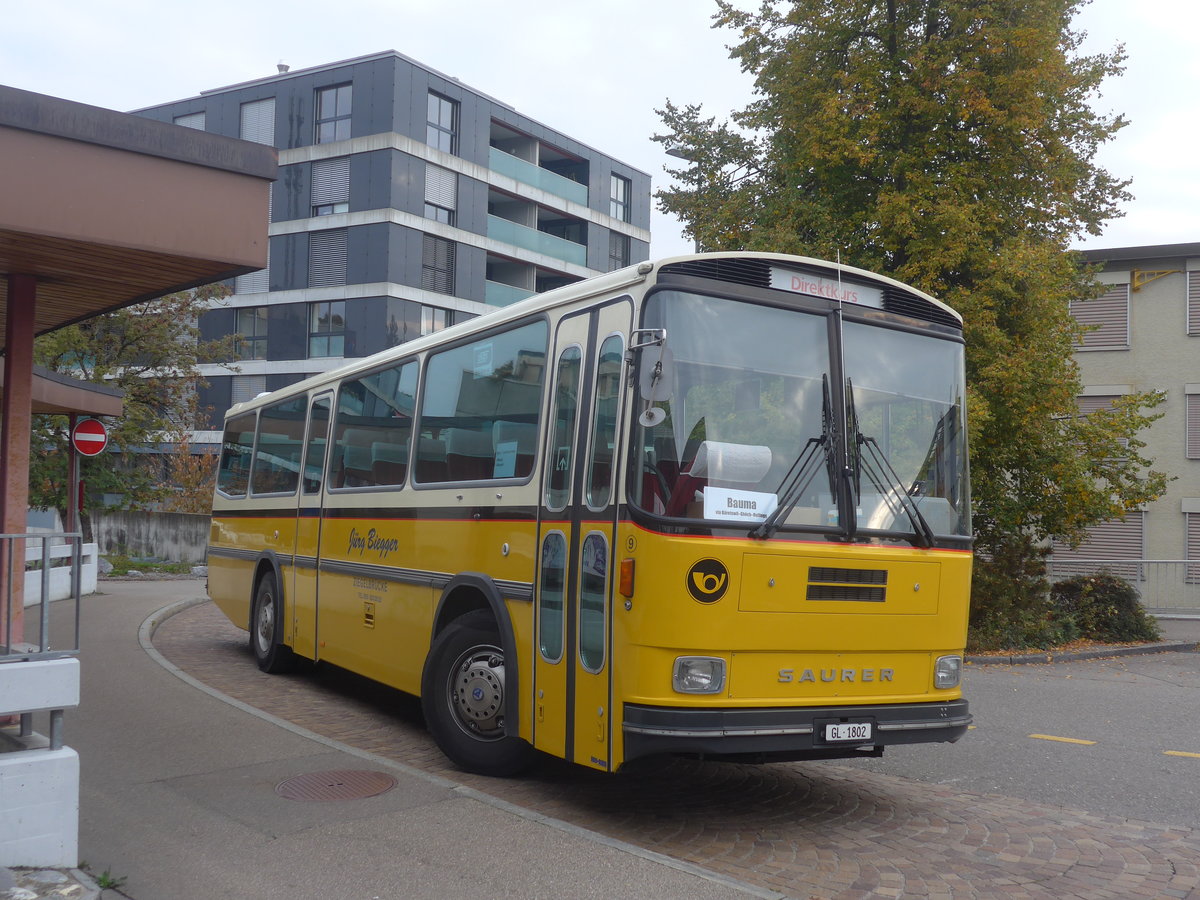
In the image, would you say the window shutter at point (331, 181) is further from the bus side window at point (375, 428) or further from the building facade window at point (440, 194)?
the bus side window at point (375, 428)

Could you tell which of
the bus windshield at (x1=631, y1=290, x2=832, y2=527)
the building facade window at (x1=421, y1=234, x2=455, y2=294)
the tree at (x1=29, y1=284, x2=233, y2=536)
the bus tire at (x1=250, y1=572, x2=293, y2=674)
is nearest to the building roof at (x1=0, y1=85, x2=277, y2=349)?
the bus windshield at (x1=631, y1=290, x2=832, y2=527)

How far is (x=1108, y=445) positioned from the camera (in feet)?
56.6

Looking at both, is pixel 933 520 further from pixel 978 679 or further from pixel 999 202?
pixel 999 202

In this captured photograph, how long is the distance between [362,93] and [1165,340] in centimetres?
2872

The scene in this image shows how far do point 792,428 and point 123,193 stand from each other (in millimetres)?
4202

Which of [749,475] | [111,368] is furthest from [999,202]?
[111,368]

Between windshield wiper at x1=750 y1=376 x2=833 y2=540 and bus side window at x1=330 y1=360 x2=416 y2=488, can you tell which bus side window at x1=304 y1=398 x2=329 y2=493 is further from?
windshield wiper at x1=750 y1=376 x2=833 y2=540

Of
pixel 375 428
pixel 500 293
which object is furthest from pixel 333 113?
pixel 375 428

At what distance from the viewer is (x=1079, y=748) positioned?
30.3ft

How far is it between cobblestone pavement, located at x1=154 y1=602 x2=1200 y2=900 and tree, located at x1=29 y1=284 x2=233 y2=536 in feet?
71.1

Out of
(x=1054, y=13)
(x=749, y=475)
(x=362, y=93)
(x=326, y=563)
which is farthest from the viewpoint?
(x=362, y=93)

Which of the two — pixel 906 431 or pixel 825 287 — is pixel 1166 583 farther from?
pixel 825 287

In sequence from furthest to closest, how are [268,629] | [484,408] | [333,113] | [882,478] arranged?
[333,113] → [268,629] → [484,408] → [882,478]

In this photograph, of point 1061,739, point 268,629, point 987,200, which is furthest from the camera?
point 987,200
